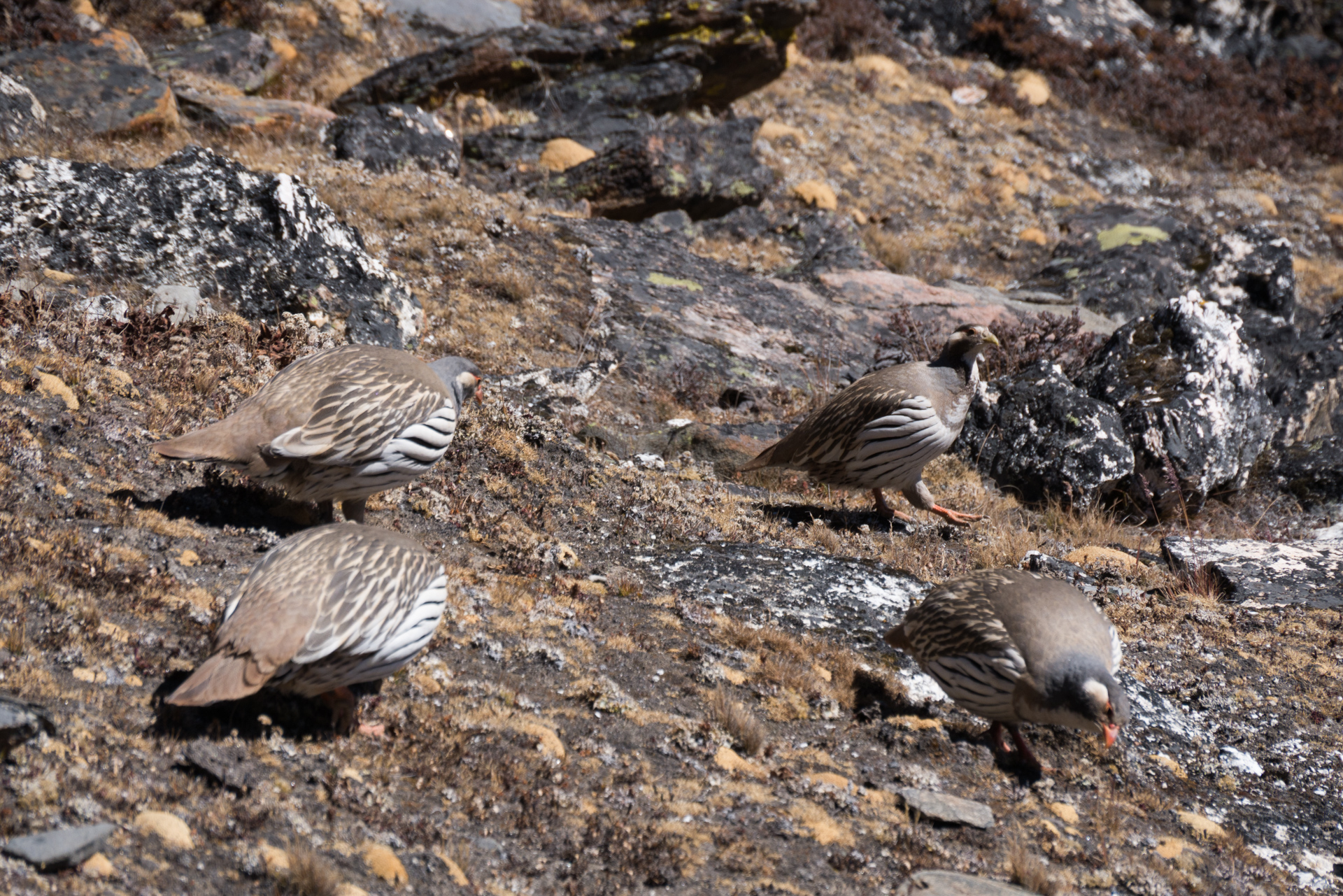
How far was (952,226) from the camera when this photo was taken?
2053 centimetres

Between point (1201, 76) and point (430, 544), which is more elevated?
point (1201, 76)

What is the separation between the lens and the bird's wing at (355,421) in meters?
6.41

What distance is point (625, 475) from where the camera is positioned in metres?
10.1

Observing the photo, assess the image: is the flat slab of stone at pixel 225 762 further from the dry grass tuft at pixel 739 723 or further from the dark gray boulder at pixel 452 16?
the dark gray boulder at pixel 452 16

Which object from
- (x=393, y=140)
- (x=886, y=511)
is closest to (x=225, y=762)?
(x=886, y=511)

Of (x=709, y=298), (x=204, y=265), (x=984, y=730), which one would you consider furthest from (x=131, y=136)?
(x=984, y=730)

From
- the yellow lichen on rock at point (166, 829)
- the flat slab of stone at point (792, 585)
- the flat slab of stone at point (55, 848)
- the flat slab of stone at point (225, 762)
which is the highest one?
the flat slab of stone at point (55, 848)

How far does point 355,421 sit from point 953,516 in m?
6.53

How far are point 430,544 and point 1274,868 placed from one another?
638 cm

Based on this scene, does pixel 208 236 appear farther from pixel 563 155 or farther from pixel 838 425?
pixel 563 155

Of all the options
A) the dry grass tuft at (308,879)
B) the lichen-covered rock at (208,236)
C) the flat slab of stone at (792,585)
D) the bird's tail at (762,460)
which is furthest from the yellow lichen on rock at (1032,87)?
the dry grass tuft at (308,879)

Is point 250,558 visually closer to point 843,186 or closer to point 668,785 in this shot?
point 668,785

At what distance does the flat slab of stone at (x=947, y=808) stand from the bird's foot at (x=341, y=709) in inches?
131

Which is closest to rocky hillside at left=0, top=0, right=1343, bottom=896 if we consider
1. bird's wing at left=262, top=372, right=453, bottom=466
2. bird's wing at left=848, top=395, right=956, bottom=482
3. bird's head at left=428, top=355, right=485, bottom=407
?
bird's wing at left=848, top=395, right=956, bottom=482
